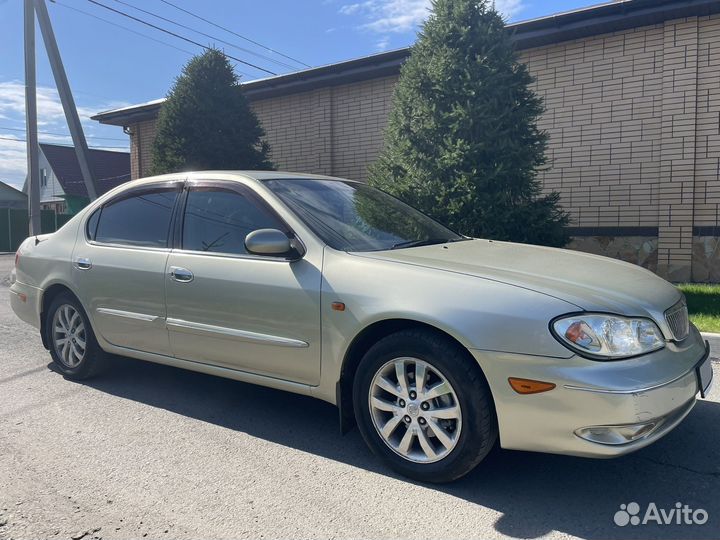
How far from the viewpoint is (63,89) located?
13.6 m

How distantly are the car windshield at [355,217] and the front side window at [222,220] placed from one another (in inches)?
7.0

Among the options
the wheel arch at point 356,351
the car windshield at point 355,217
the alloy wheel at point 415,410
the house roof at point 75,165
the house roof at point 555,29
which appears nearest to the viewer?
the alloy wheel at point 415,410

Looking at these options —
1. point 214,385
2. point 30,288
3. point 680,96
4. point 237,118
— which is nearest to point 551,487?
point 214,385

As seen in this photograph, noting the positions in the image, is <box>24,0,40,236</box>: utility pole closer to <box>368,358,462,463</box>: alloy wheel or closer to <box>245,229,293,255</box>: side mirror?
<box>245,229,293,255</box>: side mirror

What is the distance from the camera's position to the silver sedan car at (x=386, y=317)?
2750mm

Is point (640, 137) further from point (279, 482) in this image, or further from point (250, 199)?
point (279, 482)

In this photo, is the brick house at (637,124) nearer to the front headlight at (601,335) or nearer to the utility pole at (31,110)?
the front headlight at (601,335)

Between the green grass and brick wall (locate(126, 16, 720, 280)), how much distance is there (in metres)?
1.05

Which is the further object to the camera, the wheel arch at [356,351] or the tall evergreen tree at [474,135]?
the tall evergreen tree at [474,135]

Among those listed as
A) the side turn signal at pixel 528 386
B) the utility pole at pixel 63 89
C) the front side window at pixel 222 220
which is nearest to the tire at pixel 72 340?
the front side window at pixel 222 220

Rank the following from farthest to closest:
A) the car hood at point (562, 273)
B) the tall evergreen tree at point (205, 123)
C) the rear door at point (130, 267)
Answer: the tall evergreen tree at point (205, 123) < the rear door at point (130, 267) < the car hood at point (562, 273)

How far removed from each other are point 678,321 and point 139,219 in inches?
145

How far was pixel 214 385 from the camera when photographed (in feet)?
16.1

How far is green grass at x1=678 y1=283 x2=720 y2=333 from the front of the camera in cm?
578
